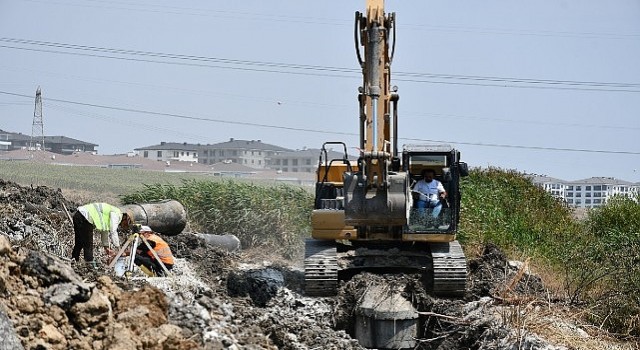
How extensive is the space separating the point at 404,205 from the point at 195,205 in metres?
13.3

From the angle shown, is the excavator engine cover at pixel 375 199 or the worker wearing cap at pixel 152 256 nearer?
the excavator engine cover at pixel 375 199

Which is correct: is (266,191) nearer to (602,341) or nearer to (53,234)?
(53,234)

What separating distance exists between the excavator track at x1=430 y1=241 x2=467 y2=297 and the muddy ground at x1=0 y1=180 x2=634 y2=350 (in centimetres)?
17

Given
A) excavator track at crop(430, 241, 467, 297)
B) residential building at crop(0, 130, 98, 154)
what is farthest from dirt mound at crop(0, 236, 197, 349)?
residential building at crop(0, 130, 98, 154)

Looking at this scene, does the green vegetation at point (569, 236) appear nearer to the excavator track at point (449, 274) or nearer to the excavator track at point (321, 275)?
the excavator track at point (449, 274)

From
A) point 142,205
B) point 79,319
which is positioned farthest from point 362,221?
point 142,205

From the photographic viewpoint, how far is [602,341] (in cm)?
1240

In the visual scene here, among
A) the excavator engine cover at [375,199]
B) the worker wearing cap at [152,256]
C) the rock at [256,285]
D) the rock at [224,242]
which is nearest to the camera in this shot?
the excavator engine cover at [375,199]

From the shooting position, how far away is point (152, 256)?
14734 mm

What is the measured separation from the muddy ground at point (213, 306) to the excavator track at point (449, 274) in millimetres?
166

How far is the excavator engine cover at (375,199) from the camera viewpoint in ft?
43.8

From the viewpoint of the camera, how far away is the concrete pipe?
1883 centimetres

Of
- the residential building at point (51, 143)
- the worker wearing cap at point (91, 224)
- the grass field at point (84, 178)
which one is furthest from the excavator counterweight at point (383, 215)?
the residential building at point (51, 143)

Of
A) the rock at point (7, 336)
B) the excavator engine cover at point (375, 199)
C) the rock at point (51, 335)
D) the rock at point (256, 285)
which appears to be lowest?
the rock at point (256, 285)
